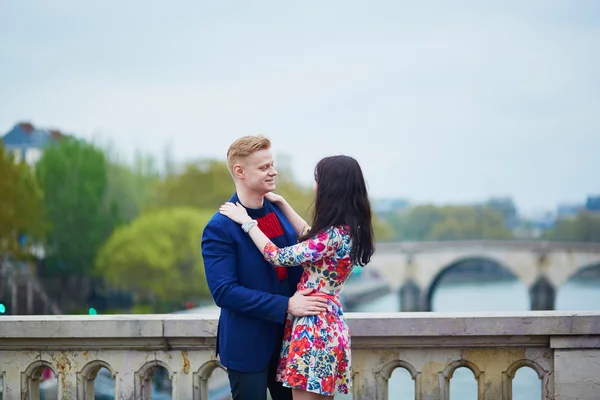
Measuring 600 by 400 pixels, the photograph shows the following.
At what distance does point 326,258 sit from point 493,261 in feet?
140

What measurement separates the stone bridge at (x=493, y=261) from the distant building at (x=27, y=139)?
63.3 ft

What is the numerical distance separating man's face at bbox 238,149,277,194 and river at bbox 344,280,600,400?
15817 mm

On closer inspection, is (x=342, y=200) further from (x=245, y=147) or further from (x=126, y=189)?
(x=126, y=189)

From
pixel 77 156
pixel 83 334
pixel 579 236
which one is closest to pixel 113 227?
pixel 77 156

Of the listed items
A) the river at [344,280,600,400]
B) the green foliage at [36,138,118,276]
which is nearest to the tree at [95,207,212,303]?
the green foliage at [36,138,118,276]

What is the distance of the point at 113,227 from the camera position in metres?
40.4

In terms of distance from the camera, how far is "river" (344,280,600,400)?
68.3ft

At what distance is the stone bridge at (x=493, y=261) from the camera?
1663 inches

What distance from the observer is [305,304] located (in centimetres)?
342

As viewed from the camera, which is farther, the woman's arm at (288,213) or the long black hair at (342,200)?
the woman's arm at (288,213)

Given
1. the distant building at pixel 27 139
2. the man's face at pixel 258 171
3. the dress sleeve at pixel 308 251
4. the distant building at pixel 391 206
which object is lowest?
the dress sleeve at pixel 308 251

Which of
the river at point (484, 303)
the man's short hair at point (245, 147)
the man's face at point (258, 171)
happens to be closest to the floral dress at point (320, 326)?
the man's face at point (258, 171)

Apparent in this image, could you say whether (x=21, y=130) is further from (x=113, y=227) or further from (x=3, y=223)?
(x=3, y=223)

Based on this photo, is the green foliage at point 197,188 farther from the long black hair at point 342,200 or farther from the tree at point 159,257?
the long black hair at point 342,200
